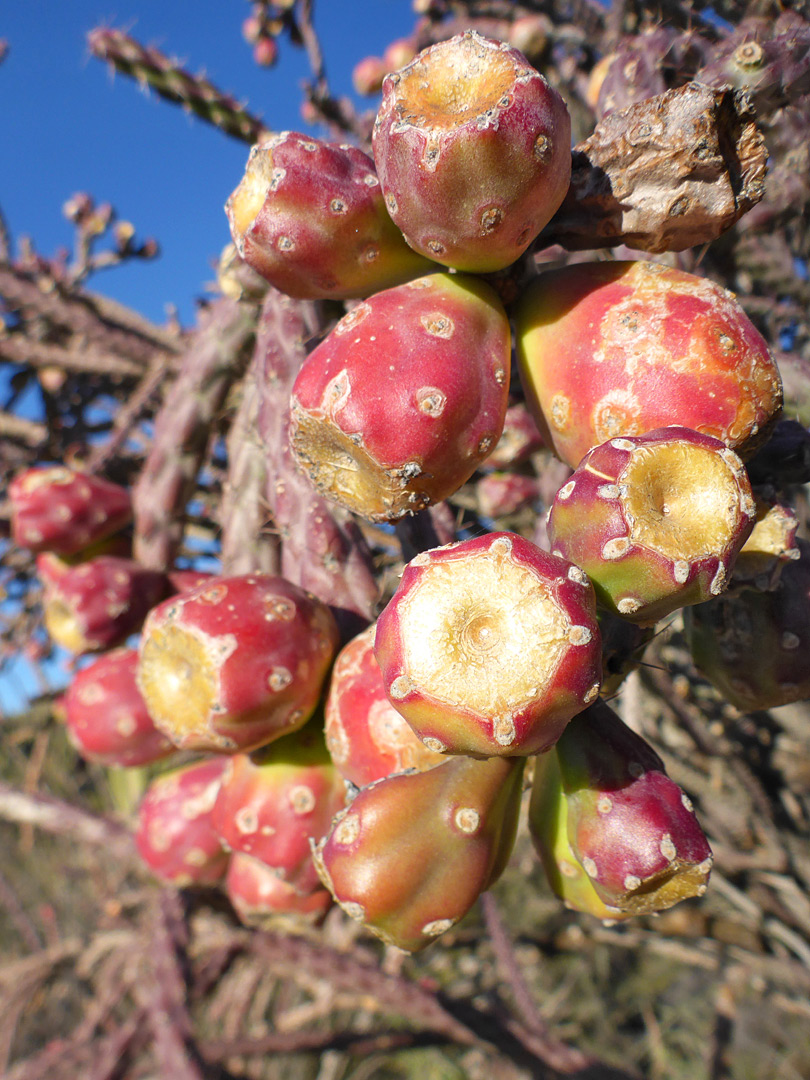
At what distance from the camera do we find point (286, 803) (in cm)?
88

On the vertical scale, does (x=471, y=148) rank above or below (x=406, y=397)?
above

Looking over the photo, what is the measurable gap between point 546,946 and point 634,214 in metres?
3.01

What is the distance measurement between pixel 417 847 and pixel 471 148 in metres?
0.60

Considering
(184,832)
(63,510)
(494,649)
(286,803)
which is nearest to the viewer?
(494,649)

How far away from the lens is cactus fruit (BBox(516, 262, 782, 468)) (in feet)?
2.12

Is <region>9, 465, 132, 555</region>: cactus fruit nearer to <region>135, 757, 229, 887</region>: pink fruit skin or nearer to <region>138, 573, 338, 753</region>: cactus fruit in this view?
<region>135, 757, 229, 887</region>: pink fruit skin

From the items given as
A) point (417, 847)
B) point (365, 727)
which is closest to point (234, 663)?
point (365, 727)

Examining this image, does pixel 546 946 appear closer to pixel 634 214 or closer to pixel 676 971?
pixel 676 971

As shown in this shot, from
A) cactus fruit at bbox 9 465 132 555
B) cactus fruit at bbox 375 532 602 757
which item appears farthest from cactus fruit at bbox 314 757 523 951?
cactus fruit at bbox 9 465 132 555

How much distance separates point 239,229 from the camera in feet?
2.57

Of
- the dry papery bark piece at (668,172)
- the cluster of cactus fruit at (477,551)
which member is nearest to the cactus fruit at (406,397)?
the cluster of cactus fruit at (477,551)

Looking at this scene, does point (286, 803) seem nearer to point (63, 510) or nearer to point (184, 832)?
point (184, 832)

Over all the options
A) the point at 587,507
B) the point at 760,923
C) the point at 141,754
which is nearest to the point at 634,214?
the point at 587,507

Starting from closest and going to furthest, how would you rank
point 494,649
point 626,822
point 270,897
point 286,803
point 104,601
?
1. point 494,649
2. point 626,822
3. point 286,803
4. point 270,897
5. point 104,601
